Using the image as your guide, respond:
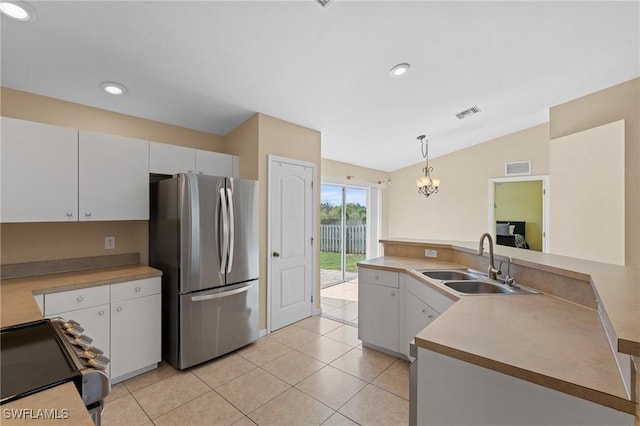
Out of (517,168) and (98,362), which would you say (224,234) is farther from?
(517,168)

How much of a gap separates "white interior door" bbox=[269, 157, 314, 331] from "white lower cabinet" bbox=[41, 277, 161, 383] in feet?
3.92

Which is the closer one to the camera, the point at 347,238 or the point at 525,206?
the point at 347,238

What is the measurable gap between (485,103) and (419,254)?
2.16m

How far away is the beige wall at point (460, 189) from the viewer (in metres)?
4.93

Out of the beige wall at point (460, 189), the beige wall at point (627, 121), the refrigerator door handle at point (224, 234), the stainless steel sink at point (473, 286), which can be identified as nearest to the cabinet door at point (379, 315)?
the stainless steel sink at point (473, 286)

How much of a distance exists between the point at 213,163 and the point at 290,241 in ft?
4.17

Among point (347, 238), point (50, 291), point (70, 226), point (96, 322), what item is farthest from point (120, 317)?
point (347, 238)

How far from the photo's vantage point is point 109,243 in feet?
8.75

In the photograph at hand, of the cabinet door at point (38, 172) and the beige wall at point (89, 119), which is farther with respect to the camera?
the beige wall at point (89, 119)

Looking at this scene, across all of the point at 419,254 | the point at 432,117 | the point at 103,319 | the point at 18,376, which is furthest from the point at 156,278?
the point at 432,117

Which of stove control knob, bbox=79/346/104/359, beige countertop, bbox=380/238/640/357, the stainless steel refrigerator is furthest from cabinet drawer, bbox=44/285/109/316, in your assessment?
beige countertop, bbox=380/238/640/357

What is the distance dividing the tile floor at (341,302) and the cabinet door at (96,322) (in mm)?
2416

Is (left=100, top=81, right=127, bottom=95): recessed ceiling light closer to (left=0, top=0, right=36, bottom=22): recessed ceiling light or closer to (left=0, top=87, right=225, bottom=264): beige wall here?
(left=0, top=87, right=225, bottom=264): beige wall

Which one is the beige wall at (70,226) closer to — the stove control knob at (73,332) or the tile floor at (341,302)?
the stove control knob at (73,332)
